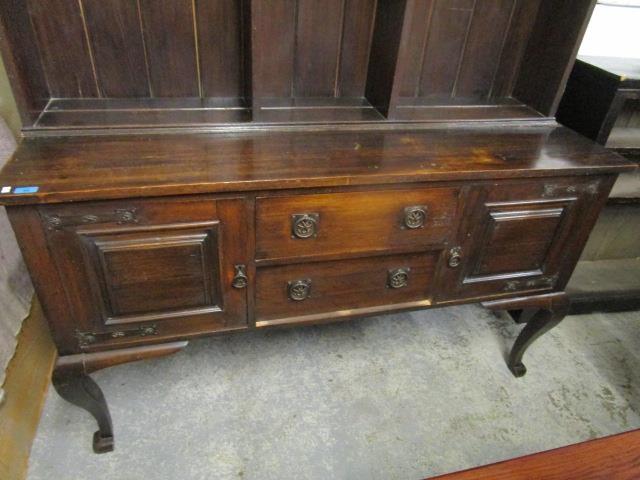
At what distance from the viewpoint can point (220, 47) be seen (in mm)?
1266

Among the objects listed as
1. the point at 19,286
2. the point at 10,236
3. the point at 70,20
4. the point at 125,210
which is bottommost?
the point at 19,286

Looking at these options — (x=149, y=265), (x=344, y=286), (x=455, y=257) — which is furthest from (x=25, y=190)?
(x=455, y=257)

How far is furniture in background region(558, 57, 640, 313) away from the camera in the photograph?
1397mm

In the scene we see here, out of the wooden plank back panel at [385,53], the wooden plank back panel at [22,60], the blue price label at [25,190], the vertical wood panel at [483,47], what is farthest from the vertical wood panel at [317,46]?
the blue price label at [25,190]

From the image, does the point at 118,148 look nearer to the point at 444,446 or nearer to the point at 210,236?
the point at 210,236

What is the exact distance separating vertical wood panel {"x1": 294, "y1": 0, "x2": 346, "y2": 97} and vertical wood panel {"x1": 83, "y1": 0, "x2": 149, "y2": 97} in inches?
16.9

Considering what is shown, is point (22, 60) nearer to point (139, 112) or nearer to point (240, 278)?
point (139, 112)

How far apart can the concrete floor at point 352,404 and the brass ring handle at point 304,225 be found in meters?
0.69

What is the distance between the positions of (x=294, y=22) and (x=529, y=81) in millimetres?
772

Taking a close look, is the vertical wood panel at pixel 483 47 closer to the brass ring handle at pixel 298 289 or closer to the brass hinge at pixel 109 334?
the brass ring handle at pixel 298 289

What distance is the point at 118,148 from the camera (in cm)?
105

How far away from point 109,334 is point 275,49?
87 centimetres

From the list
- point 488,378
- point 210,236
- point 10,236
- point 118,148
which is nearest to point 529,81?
point 488,378

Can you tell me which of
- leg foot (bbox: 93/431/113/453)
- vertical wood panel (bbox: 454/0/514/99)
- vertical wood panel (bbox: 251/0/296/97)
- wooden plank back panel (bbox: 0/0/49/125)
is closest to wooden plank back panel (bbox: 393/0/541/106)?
vertical wood panel (bbox: 454/0/514/99)
